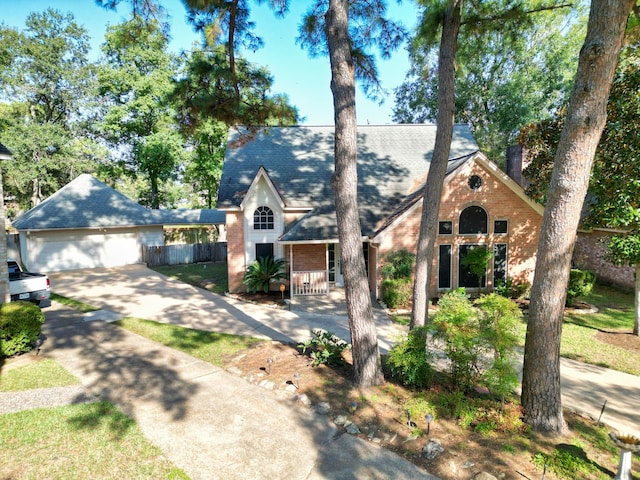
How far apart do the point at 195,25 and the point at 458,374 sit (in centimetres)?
1042

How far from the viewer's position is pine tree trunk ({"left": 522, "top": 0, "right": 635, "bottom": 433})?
16.3ft

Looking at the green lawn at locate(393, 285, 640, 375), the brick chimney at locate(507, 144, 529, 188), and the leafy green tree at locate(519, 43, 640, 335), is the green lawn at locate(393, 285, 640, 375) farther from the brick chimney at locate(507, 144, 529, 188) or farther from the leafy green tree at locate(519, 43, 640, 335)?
the brick chimney at locate(507, 144, 529, 188)

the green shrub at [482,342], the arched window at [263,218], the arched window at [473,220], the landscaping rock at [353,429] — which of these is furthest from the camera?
the arched window at [263,218]

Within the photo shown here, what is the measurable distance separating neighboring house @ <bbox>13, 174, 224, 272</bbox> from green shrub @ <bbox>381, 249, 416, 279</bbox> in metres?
16.6

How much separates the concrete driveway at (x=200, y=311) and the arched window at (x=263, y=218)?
343cm

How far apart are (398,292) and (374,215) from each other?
147 inches

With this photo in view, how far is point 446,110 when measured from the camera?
890 centimetres

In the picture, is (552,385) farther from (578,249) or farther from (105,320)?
(578,249)

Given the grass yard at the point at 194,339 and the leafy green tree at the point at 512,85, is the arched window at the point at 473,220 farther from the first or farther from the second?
the leafy green tree at the point at 512,85

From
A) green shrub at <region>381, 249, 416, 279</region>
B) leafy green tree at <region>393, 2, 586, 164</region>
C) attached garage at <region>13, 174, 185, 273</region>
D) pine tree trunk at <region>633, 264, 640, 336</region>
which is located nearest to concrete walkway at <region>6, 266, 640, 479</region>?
green shrub at <region>381, 249, 416, 279</region>

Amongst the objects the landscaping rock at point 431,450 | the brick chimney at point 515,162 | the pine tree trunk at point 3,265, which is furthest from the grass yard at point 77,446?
the brick chimney at point 515,162

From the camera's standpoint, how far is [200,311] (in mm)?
12102

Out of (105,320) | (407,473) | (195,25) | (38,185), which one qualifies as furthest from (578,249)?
(38,185)

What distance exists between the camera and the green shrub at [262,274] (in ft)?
47.8
